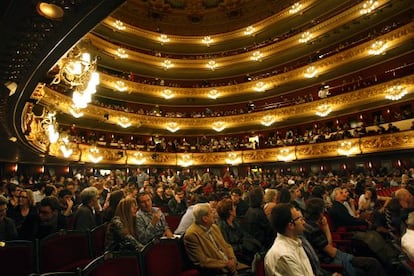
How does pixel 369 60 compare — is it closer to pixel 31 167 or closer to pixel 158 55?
pixel 158 55

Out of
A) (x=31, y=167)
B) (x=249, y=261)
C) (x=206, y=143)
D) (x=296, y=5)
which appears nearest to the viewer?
(x=249, y=261)

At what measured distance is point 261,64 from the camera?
85.6 feet

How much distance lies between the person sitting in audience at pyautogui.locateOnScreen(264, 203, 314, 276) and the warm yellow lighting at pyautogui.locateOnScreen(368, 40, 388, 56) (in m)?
19.2

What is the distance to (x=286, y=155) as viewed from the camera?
68.0ft

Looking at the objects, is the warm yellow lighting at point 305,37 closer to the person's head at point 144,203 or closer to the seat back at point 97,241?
the person's head at point 144,203

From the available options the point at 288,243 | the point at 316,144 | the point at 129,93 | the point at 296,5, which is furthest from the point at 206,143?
the point at 288,243

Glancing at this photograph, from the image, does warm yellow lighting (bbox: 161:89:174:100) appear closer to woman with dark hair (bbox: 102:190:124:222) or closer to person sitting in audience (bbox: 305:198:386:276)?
woman with dark hair (bbox: 102:190:124:222)

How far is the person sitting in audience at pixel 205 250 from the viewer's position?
324 centimetres

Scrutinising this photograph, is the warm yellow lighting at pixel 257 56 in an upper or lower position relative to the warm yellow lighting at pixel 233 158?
upper

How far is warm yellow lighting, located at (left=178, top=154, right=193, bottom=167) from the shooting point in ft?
75.9

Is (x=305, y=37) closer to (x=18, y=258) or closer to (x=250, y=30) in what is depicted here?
(x=250, y=30)

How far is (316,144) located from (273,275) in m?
18.4

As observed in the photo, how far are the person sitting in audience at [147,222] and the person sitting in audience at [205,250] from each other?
0.65 metres

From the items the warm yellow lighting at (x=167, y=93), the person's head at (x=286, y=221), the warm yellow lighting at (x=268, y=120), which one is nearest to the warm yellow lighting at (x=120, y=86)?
the warm yellow lighting at (x=167, y=93)
